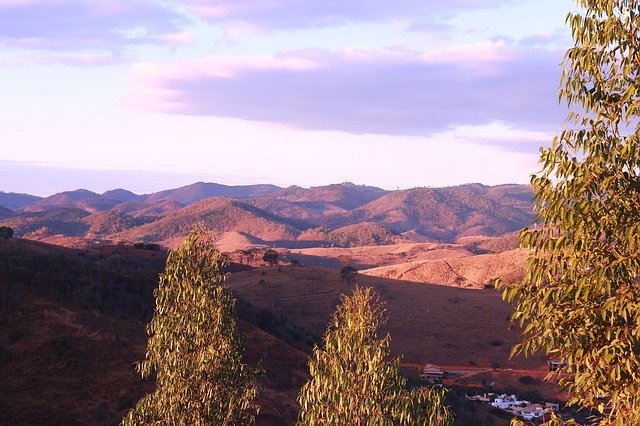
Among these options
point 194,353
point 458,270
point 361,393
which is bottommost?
point 458,270

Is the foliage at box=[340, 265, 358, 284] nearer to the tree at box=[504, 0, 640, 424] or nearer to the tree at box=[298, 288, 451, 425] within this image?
the tree at box=[298, 288, 451, 425]

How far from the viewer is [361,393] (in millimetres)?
13102

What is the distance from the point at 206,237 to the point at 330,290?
8300cm

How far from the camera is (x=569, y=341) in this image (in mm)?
8820

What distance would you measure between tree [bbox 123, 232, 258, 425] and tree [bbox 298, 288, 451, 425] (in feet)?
16.9

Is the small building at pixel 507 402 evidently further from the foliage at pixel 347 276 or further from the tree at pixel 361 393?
the tree at pixel 361 393

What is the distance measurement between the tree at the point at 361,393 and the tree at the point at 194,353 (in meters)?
5.16

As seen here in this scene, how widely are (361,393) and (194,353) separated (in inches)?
254

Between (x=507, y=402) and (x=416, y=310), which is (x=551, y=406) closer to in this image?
(x=507, y=402)

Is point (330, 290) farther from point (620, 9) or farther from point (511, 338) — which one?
point (620, 9)

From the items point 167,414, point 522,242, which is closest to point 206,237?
point 167,414

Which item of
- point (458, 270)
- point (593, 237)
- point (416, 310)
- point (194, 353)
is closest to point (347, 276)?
point (416, 310)

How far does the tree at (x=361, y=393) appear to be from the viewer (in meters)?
12.9

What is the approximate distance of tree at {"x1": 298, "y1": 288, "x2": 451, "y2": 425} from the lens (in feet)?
42.3
